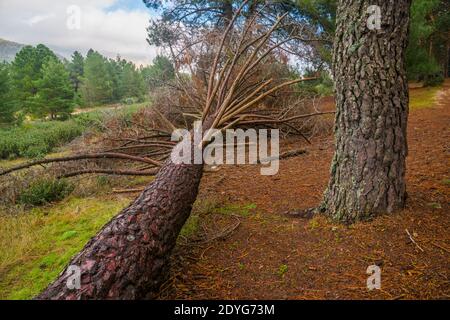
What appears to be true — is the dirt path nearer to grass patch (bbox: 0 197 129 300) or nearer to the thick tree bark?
the thick tree bark

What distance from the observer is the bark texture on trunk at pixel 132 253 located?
4.88 feet

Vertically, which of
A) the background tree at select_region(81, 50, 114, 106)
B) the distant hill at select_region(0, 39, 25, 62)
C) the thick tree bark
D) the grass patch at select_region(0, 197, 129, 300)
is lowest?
the grass patch at select_region(0, 197, 129, 300)

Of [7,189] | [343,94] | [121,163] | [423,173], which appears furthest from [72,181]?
[423,173]

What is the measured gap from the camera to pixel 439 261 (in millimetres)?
1795

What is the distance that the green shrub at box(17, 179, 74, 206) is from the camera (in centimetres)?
386

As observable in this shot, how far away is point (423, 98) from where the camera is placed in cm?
921

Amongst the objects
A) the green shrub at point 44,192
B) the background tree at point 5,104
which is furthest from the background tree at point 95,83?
the green shrub at point 44,192

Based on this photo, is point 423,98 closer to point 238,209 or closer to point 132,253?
point 238,209

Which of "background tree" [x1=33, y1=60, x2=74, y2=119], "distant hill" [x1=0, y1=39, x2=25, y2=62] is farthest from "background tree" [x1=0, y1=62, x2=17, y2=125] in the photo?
"distant hill" [x1=0, y1=39, x2=25, y2=62]

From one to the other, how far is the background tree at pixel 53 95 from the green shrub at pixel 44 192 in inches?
796

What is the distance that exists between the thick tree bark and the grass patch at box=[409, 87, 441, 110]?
21.8 feet
